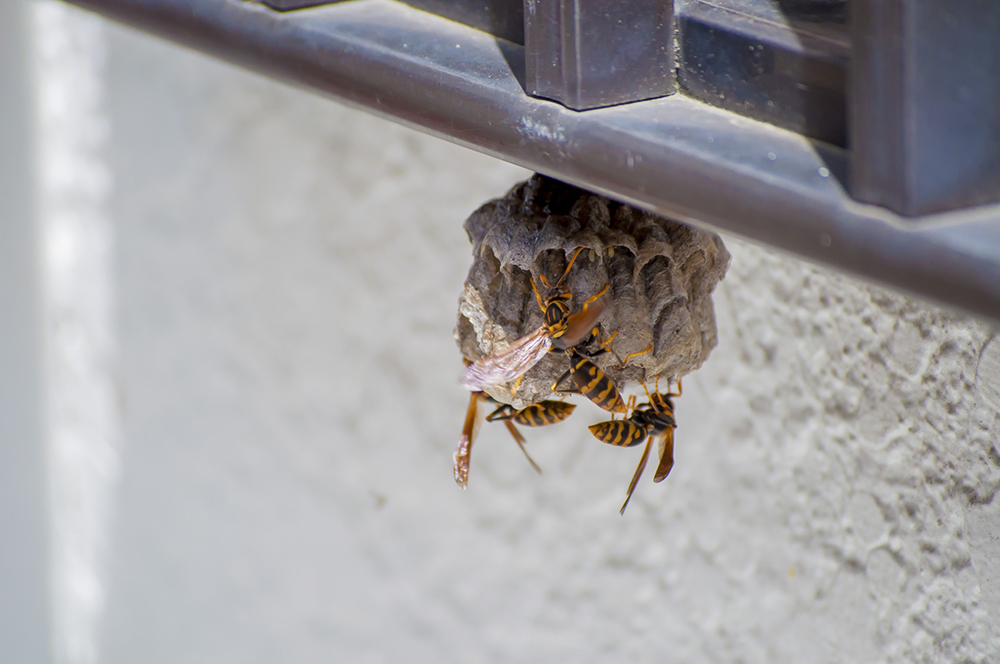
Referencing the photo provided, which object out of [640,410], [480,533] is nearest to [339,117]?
[480,533]

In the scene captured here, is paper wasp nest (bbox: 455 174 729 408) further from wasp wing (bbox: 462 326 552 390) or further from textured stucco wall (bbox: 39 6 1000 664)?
textured stucco wall (bbox: 39 6 1000 664)

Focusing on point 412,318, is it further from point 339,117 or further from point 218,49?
point 218,49

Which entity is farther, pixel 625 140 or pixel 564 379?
pixel 564 379

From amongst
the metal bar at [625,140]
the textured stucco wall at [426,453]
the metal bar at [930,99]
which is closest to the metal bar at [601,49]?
the metal bar at [625,140]

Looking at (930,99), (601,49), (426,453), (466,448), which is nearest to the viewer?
(930,99)

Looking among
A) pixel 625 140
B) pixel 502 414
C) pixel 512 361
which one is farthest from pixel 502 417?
pixel 625 140

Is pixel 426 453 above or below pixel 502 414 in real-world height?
below

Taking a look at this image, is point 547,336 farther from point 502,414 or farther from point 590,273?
point 502,414

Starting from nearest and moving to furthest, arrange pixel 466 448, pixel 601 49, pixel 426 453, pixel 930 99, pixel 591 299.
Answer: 1. pixel 930 99
2. pixel 601 49
3. pixel 591 299
4. pixel 466 448
5. pixel 426 453
